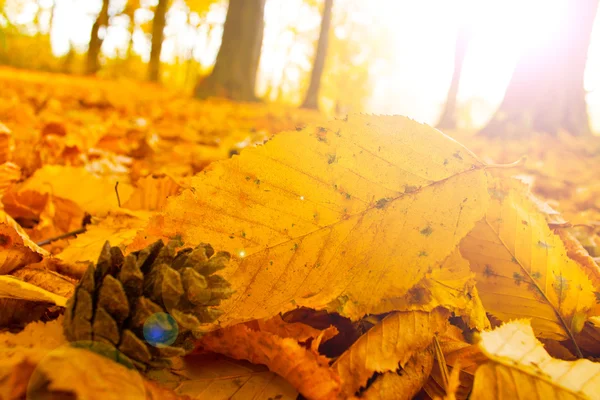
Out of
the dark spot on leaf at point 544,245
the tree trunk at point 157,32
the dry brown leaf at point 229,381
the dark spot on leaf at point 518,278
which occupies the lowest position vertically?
the dry brown leaf at point 229,381

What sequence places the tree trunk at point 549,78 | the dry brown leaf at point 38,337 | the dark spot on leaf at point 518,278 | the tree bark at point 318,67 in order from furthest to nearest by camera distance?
1. the tree bark at point 318,67
2. the tree trunk at point 549,78
3. the dark spot on leaf at point 518,278
4. the dry brown leaf at point 38,337

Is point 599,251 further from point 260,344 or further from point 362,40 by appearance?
point 362,40

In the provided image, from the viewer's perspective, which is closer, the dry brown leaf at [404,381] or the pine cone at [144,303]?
the pine cone at [144,303]

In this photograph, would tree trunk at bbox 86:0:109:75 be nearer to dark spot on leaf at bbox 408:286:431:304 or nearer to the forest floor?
the forest floor

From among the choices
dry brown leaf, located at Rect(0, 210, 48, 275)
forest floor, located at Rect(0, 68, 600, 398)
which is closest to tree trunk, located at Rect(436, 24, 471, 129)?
forest floor, located at Rect(0, 68, 600, 398)

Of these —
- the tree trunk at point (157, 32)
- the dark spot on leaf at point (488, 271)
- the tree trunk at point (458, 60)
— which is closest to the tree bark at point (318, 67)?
the tree trunk at point (458, 60)

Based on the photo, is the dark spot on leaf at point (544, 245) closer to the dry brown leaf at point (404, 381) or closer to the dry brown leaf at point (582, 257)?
the dry brown leaf at point (582, 257)

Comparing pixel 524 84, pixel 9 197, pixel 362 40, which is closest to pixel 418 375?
pixel 9 197
